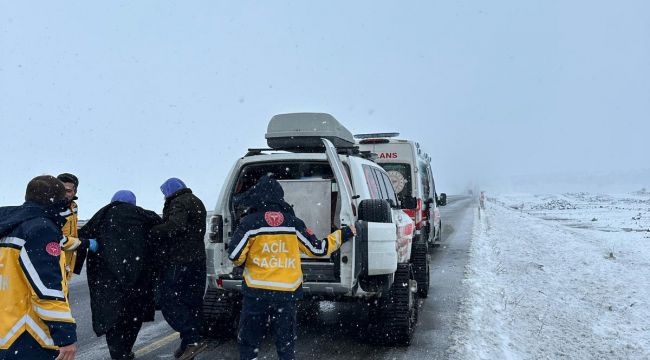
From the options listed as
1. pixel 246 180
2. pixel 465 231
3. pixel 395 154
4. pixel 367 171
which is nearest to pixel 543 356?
pixel 367 171

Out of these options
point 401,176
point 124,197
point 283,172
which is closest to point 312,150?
point 283,172

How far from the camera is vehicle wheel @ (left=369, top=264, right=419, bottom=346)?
5.37 metres

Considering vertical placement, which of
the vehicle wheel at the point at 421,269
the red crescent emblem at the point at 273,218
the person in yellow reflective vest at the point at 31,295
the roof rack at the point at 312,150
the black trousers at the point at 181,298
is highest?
the roof rack at the point at 312,150

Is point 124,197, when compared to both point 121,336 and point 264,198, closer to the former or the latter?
point 121,336

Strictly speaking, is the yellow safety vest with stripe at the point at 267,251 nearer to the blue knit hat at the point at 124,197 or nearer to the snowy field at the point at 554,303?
the blue knit hat at the point at 124,197

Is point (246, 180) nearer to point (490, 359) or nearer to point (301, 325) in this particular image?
point (301, 325)

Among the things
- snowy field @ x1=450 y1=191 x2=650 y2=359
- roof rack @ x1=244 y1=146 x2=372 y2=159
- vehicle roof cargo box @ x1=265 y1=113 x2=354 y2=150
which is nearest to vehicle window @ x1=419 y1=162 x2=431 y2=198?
snowy field @ x1=450 y1=191 x2=650 y2=359

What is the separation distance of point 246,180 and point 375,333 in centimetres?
215

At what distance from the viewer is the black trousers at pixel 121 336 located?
475 centimetres

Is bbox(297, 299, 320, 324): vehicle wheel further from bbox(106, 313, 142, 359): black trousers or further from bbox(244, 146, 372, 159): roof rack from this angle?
bbox(106, 313, 142, 359): black trousers

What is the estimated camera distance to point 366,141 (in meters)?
10.7

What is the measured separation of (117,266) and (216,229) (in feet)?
3.36

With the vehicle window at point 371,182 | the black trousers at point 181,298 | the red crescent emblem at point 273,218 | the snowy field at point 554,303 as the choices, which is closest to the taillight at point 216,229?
the black trousers at point 181,298

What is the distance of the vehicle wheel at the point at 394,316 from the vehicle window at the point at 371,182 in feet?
3.17
